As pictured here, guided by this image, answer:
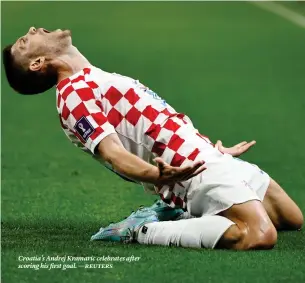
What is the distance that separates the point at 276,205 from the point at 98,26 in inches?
433

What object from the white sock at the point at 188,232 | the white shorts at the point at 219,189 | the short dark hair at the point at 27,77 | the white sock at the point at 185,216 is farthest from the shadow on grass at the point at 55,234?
the short dark hair at the point at 27,77

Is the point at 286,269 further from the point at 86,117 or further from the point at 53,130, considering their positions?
the point at 53,130

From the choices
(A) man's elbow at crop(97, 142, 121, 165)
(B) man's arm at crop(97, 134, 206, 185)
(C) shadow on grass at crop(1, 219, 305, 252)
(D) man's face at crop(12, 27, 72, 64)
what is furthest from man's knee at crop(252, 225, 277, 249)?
(D) man's face at crop(12, 27, 72, 64)

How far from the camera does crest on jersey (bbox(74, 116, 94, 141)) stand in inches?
229

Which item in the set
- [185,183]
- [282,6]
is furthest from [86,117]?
[282,6]

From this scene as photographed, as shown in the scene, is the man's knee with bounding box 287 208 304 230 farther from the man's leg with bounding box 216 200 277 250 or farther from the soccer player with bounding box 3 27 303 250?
the man's leg with bounding box 216 200 277 250

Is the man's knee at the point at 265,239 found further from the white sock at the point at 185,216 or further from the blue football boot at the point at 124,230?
the blue football boot at the point at 124,230

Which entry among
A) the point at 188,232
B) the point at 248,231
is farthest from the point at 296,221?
the point at 188,232

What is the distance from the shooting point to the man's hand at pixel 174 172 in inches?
219

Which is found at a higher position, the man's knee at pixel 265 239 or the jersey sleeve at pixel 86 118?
the jersey sleeve at pixel 86 118

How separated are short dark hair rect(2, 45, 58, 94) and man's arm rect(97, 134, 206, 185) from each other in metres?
0.67

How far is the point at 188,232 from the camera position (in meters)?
5.81

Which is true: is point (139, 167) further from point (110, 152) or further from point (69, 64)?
point (69, 64)

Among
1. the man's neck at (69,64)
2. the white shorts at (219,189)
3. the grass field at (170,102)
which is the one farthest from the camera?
the man's neck at (69,64)
